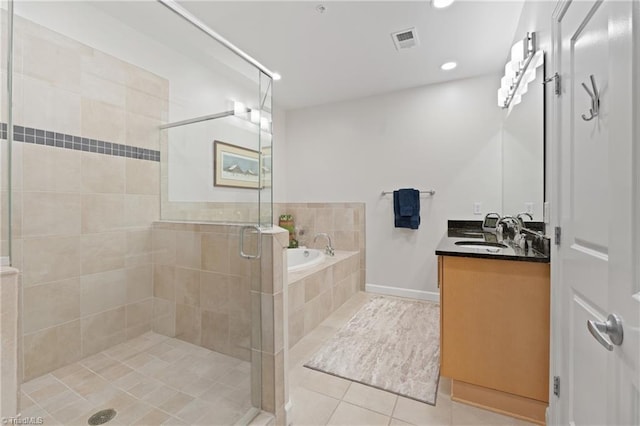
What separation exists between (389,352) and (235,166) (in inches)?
74.5

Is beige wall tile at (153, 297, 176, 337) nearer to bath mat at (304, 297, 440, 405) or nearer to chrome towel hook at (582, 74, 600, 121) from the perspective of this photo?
bath mat at (304, 297, 440, 405)

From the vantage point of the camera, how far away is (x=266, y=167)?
1.75 metres

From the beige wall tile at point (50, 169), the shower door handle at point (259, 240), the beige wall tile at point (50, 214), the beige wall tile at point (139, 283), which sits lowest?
the beige wall tile at point (139, 283)

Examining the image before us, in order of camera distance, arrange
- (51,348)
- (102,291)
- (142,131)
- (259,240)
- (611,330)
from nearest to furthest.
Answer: (611,330), (259,240), (51,348), (102,291), (142,131)

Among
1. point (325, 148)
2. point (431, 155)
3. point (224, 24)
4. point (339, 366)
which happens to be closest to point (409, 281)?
point (431, 155)

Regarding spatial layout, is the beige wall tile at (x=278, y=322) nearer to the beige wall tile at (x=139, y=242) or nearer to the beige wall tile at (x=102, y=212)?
the beige wall tile at (x=139, y=242)

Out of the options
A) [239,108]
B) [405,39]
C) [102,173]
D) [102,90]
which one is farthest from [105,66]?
[405,39]

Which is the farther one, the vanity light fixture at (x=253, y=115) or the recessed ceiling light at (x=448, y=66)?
the recessed ceiling light at (x=448, y=66)

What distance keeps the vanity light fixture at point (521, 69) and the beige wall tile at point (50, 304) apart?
322 cm

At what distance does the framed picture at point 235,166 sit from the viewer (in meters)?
1.85

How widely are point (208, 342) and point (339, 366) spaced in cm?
94

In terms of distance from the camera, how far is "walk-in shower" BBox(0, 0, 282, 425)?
4.92 feet

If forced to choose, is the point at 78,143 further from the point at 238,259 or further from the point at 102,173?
the point at 238,259

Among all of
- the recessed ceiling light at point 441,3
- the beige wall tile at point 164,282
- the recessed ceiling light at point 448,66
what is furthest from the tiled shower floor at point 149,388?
the recessed ceiling light at point 448,66
